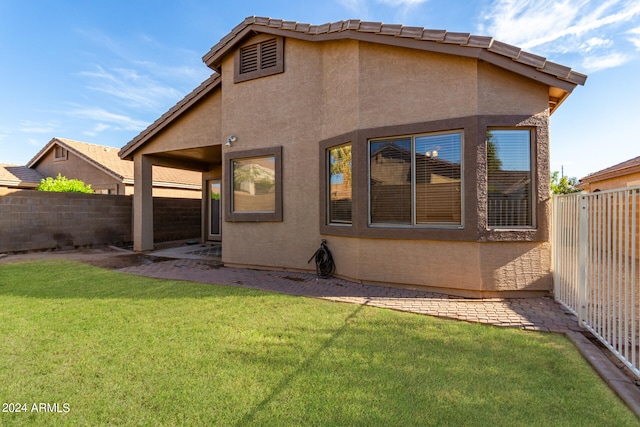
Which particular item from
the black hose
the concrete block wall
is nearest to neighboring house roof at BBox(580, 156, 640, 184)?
the black hose

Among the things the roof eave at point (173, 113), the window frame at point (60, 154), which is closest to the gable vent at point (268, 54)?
the roof eave at point (173, 113)

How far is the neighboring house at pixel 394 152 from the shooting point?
5.50m

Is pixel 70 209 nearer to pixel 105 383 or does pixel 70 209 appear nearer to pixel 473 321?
pixel 105 383

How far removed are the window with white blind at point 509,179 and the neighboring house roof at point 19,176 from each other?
1012 inches

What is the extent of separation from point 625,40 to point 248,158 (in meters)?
11.6

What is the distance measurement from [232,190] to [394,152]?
16.5 feet

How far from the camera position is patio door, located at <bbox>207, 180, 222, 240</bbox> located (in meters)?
14.1

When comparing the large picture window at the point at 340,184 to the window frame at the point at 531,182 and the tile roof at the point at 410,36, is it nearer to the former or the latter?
the tile roof at the point at 410,36

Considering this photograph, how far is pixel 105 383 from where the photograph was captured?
9.11 feet

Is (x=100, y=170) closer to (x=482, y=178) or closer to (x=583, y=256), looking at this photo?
(x=482, y=178)

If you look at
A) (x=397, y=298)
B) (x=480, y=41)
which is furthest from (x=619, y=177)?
(x=397, y=298)

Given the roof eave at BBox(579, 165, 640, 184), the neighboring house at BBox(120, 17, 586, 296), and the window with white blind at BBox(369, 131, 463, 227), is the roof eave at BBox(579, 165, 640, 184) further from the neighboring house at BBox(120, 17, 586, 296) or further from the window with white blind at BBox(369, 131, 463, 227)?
the window with white blind at BBox(369, 131, 463, 227)

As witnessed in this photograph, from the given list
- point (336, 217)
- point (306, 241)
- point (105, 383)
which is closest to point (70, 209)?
point (306, 241)

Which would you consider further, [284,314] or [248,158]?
[248,158]
